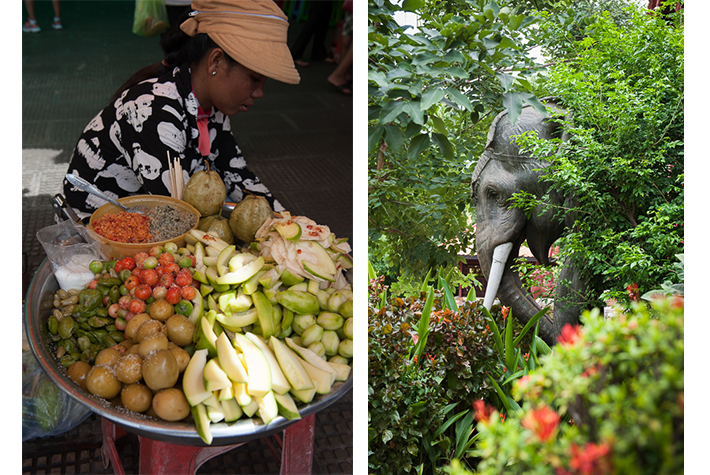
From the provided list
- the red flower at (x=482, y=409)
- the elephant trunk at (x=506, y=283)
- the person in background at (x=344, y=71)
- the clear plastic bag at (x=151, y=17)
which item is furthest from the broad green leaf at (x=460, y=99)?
the clear plastic bag at (x=151, y=17)

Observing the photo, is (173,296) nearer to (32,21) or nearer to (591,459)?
(591,459)

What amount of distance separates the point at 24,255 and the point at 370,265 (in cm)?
250

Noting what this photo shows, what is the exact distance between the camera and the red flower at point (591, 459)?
80 centimetres

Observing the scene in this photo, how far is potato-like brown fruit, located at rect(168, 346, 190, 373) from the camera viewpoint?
1396 millimetres

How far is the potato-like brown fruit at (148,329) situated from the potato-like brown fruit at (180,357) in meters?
0.07

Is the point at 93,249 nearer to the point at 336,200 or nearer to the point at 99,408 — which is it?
the point at 99,408

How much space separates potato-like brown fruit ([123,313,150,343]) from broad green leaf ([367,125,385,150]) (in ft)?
2.50

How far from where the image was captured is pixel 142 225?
182 centimetres

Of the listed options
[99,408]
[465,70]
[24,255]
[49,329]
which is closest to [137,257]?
[49,329]

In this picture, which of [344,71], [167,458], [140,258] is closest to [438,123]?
[140,258]

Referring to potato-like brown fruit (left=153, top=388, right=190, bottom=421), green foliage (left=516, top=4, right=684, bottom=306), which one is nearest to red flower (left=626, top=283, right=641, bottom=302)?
green foliage (left=516, top=4, right=684, bottom=306)

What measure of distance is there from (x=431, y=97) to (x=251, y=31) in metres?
0.93

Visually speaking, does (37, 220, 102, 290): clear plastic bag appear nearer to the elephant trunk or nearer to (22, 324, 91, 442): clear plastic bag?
(22, 324, 91, 442): clear plastic bag
